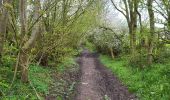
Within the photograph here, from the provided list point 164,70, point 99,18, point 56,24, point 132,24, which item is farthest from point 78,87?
point 99,18

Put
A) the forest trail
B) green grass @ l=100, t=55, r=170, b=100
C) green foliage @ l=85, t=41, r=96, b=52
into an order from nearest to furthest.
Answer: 1. green grass @ l=100, t=55, r=170, b=100
2. the forest trail
3. green foliage @ l=85, t=41, r=96, b=52

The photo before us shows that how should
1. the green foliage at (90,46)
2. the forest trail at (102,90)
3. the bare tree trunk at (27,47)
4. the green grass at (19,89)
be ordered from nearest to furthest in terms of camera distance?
the green grass at (19,89) < the bare tree trunk at (27,47) < the forest trail at (102,90) < the green foliage at (90,46)

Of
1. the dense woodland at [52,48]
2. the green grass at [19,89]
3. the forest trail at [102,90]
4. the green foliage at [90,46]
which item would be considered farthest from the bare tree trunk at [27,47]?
the green foliage at [90,46]

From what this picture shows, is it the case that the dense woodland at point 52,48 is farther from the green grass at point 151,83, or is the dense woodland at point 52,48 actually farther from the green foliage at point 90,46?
the green foliage at point 90,46

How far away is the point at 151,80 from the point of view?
16.0 metres

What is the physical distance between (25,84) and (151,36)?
23.5ft

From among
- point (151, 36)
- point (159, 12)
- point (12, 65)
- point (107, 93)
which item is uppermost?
point (159, 12)

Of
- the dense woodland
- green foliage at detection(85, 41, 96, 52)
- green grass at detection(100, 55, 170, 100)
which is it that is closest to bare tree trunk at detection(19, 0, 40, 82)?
the dense woodland

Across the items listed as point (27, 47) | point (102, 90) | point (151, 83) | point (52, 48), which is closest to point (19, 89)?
point (27, 47)

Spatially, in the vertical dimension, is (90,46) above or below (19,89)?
above

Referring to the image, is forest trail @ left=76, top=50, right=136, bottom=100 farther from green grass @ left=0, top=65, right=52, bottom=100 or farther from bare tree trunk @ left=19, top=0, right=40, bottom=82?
bare tree trunk @ left=19, top=0, right=40, bottom=82

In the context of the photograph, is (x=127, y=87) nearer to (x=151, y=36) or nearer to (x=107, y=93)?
(x=107, y=93)

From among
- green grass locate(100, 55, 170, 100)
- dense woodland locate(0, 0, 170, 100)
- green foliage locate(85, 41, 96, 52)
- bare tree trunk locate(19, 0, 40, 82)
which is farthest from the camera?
green foliage locate(85, 41, 96, 52)

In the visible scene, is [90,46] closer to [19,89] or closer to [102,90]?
[102,90]
